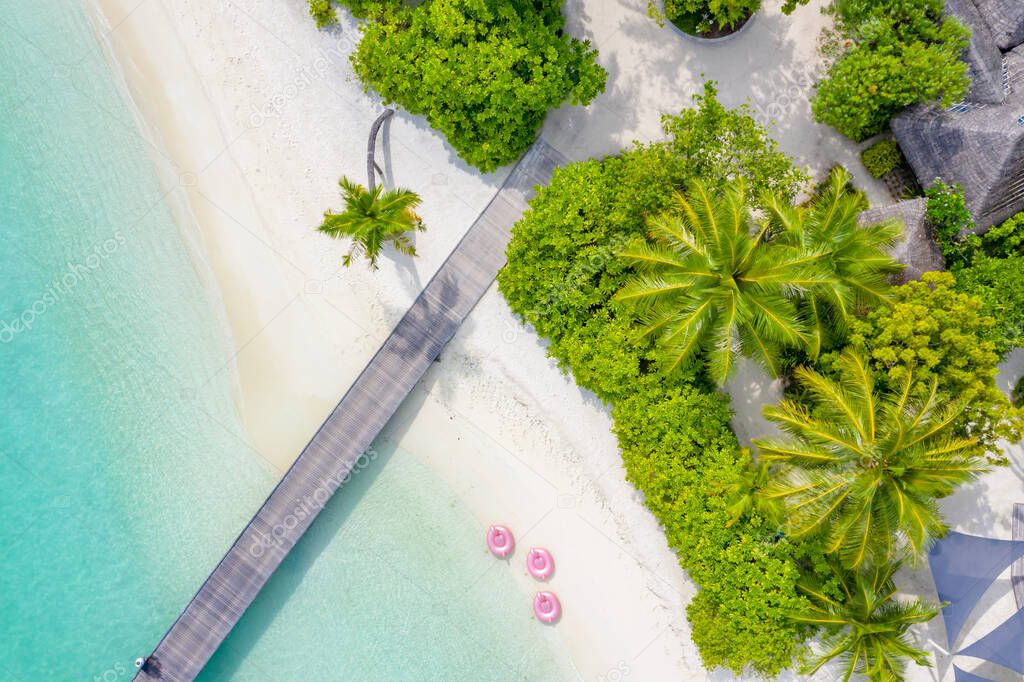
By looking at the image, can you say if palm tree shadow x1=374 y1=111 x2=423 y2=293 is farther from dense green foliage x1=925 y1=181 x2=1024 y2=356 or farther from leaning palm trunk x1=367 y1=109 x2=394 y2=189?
dense green foliage x1=925 y1=181 x2=1024 y2=356

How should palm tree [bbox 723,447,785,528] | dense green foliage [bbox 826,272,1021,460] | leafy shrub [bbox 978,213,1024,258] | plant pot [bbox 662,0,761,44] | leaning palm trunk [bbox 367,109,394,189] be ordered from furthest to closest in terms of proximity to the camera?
plant pot [bbox 662,0,761,44], leaning palm trunk [bbox 367,109,394,189], leafy shrub [bbox 978,213,1024,258], palm tree [bbox 723,447,785,528], dense green foliage [bbox 826,272,1021,460]

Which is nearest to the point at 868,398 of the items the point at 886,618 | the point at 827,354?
the point at 827,354

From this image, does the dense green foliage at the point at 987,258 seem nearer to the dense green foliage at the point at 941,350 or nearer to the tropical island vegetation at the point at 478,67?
the dense green foliage at the point at 941,350

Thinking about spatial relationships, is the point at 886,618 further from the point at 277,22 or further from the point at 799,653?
the point at 277,22

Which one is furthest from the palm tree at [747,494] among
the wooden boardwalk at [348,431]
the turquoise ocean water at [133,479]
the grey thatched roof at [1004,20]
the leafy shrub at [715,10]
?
the grey thatched roof at [1004,20]

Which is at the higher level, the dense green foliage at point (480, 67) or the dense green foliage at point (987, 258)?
the dense green foliage at point (987, 258)

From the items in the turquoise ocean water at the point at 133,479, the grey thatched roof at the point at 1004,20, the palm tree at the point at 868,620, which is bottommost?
the turquoise ocean water at the point at 133,479

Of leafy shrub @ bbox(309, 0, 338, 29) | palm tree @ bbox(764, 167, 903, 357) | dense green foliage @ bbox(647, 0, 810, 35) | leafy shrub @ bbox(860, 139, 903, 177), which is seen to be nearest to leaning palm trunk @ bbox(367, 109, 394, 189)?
leafy shrub @ bbox(309, 0, 338, 29)
